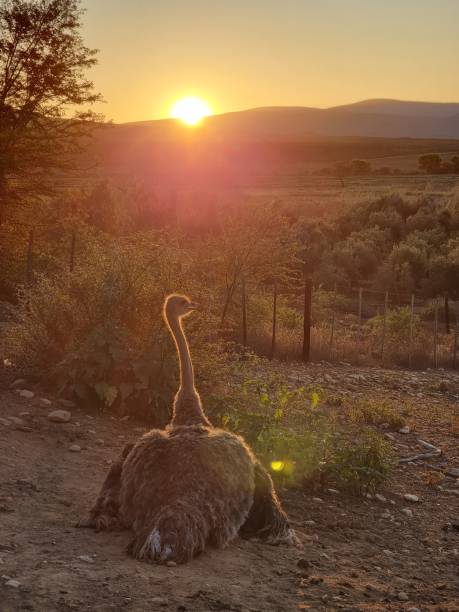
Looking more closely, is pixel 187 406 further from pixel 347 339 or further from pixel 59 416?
pixel 347 339

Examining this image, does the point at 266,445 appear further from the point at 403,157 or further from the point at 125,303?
the point at 403,157

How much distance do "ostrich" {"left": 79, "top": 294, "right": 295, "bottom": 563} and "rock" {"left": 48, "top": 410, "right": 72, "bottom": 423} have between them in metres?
3.29

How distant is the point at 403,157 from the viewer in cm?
13375

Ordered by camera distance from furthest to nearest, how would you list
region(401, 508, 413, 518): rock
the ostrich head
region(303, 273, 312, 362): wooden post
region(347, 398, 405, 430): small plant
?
region(303, 273, 312, 362): wooden post → region(347, 398, 405, 430): small plant → region(401, 508, 413, 518): rock → the ostrich head

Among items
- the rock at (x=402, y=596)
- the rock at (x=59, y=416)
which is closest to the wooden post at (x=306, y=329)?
the rock at (x=59, y=416)

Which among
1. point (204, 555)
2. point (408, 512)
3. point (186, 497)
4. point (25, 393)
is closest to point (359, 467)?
point (408, 512)

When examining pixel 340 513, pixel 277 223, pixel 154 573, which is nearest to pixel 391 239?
pixel 277 223

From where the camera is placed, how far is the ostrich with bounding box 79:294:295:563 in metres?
5.66

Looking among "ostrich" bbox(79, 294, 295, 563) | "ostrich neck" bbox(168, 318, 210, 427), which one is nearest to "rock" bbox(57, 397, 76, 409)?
"ostrich neck" bbox(168, 318, 210, 427)

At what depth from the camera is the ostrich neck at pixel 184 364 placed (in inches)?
290

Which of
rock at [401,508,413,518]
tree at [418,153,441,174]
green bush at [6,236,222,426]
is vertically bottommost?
rock at [401,508,413,518]

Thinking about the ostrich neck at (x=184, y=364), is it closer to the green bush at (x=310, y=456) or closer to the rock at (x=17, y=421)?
the green bush at (x=310, y=456)

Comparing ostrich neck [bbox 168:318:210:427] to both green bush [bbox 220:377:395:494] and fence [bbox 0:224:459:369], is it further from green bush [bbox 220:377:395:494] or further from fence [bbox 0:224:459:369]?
fence [bbox 0:224:459:369]

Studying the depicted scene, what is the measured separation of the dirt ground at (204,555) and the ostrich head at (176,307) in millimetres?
1686
